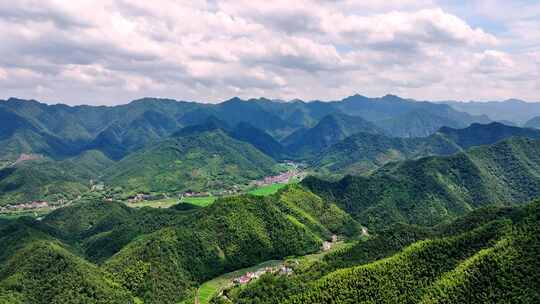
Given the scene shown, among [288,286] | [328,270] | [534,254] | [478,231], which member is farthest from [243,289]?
[534,254]

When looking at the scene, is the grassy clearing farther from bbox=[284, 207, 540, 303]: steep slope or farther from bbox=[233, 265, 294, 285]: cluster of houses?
bbox=[284, 207, 540, 303]: steep slope

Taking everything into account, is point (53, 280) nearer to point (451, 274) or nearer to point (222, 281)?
point (222, 281)

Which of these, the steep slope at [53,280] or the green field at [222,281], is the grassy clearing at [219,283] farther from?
the steep slope at [53,280]

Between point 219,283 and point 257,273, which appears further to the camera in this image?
point 257,273

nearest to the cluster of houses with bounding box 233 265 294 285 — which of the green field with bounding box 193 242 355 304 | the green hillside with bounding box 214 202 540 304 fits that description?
the green field with bounding box 193 242 355 304

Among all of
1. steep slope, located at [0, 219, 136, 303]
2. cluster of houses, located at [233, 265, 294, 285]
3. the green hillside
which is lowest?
cluster of houses, located at [233, 265, 294, 285]

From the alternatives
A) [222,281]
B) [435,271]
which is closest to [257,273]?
[222,281]

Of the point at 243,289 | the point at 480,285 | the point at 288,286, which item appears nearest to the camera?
the point at 480,285

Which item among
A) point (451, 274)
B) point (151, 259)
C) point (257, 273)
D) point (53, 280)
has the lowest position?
point (257, 273)

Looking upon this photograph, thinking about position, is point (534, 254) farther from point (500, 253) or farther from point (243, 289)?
point (243, 289)
